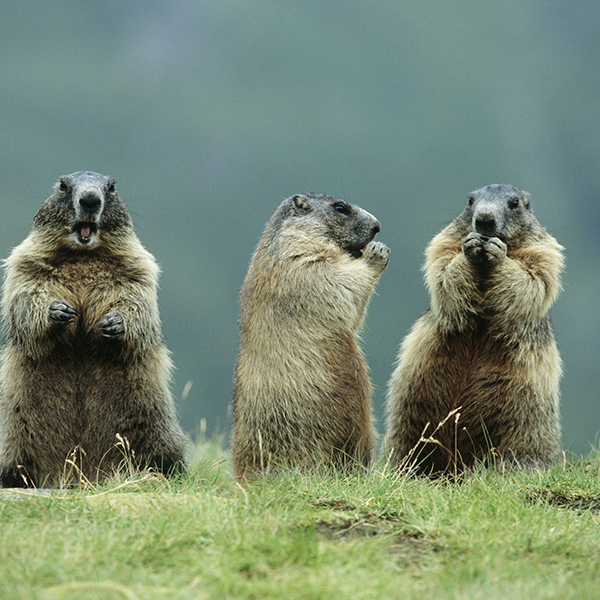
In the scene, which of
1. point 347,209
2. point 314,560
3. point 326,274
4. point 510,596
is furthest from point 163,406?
point 510,596

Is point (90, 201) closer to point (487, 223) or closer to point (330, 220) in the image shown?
point (330, 220)

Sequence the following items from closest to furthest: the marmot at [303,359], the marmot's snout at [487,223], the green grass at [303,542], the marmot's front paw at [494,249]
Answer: the green grass at [303,542] → the marmot at [303,359] → the marmot's front paw at [494,249] → the marmot's snout at [487,223]

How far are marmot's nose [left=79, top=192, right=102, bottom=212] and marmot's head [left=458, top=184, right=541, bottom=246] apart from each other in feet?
11.0

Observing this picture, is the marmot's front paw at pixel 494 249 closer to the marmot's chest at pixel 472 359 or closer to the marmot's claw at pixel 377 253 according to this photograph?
the marmot's chest at pixel 472 359

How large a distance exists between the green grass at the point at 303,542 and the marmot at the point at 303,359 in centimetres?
66

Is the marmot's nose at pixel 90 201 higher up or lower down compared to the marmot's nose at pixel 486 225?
lower down

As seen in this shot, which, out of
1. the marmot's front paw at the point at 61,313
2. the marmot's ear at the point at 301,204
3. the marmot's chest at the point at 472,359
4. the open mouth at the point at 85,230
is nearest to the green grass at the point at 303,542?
the marmot's chest at the point at 472,359

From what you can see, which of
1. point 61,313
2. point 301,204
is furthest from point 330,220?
point 61,313

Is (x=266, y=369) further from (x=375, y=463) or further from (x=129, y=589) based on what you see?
(x=129, y=589)

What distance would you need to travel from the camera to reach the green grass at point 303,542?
12.1ft

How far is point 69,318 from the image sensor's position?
6.50 metres

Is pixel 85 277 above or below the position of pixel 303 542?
above

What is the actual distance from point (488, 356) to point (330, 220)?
1866 millimetres

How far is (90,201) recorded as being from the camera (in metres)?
6.72
